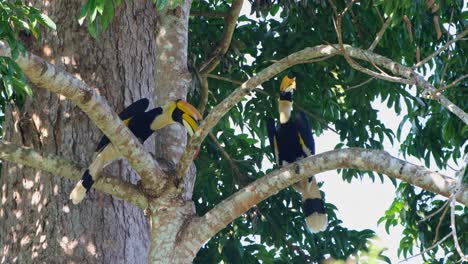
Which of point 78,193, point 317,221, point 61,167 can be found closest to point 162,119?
point 78,193

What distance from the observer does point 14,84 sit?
4.20 metres

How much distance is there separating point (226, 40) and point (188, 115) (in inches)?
46.6

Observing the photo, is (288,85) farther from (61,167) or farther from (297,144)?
(61,167)

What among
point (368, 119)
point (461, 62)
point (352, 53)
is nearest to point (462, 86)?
point (461, 62)

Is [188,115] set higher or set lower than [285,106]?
lower

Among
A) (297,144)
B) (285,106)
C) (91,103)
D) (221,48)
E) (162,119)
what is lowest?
(91,103)

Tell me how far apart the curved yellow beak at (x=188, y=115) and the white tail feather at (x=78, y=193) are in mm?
836

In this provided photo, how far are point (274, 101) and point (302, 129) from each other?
25.5 inches

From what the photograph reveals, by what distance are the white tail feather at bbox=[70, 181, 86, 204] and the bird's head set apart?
769 mm

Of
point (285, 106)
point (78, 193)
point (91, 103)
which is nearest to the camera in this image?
point (91, 103)

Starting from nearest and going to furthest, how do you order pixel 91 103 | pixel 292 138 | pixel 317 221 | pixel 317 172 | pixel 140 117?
pixel 91 103 → pixel 317 172 → pixel 140 117 → pixel 317 221 → pixel 292 138

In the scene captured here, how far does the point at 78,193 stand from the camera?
15.9 ft

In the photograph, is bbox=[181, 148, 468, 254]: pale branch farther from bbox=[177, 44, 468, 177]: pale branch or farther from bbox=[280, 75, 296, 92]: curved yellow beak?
bbox=[280, 75, 296, 92]: curved yellow beak

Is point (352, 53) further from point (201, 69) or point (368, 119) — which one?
point (368, 119)
